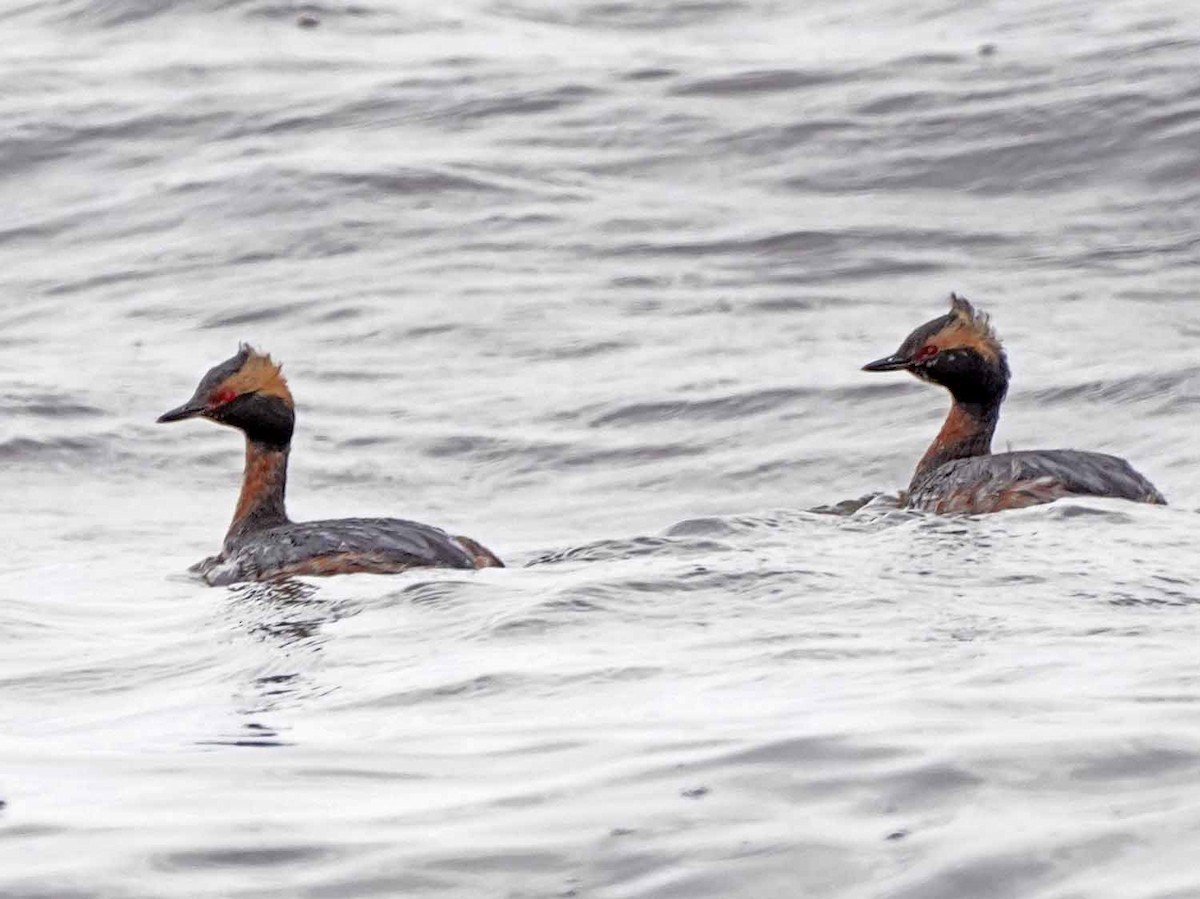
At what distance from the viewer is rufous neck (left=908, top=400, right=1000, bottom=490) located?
1183cm

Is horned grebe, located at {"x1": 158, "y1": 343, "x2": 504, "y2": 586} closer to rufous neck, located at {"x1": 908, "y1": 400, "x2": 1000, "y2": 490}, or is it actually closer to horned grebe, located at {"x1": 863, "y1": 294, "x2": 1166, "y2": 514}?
horned grebe, located at {"x1": 863, "y1": 294, "x2": 1166, "y2": 514}

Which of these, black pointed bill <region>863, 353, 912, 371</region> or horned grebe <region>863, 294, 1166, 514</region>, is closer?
horned grebe <region>863, 294, 1166, 514</region>

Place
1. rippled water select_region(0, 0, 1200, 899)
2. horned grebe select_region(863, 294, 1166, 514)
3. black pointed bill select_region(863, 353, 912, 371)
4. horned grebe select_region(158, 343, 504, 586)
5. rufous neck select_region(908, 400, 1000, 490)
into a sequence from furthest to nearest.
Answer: rufous neck select_region(908, 400, 1000, 490), black pointed bill select_region(863, 353, 912, 371), horned grebe select_region(863, 294, 1166, 514), horned grebe select_region(158, 343, 504, 586), rippled water select_region(0, 0, 1200, 899)

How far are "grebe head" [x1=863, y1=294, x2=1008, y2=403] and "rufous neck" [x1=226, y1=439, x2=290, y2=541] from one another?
2.67 meters

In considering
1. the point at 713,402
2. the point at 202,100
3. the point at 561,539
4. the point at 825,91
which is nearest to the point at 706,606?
the point at 561,539

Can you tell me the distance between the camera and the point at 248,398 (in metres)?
11.2

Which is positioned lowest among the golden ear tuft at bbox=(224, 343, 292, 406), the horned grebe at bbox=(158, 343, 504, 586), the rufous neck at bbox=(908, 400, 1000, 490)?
the rufous neck at bbox=(908, 400, 1000, 490)

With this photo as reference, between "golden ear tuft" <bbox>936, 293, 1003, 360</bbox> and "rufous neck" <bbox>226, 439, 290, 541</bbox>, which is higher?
"golden ear tuft" <bbox>936, 293, 1003, 360</bbox>

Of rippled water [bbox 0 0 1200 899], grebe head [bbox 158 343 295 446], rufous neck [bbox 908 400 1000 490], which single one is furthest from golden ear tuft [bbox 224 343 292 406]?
rufous neck [bbox 908 400 1000 490]

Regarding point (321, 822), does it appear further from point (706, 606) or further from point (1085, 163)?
point (1085, 163)

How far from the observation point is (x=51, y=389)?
577 inches

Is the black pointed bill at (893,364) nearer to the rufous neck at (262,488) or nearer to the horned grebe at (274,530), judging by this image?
the horned grebe at (274,530)

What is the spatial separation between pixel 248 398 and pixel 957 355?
3.18 metres

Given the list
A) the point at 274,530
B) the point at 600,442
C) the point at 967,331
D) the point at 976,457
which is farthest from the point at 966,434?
the point at 274,530
